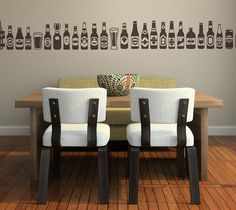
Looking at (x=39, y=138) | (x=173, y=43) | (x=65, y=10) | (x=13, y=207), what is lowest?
(x=13, y=207)

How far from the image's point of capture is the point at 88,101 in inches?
106

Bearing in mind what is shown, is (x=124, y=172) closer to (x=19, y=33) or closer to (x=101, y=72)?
(x=101, y=72)

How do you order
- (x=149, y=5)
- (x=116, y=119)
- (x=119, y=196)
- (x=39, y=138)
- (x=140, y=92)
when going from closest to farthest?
1. (x=140, y=92)
2. (x=119, y=196)
3. (x=39, y=138)
4. (x=116, y=119)
5. (x=149, y=5)

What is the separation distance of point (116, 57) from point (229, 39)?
144 centimetres

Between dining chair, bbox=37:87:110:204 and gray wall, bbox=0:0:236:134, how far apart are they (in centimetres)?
259

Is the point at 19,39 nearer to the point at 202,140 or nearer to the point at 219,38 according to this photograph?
the point at 219,38

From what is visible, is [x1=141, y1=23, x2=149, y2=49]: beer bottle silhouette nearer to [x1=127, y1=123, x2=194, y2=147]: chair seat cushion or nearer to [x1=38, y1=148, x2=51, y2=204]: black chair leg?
[x1=127, y1=123, x2=194, y2=147]: chair seat cushion

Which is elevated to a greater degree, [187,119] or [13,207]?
[187,119]

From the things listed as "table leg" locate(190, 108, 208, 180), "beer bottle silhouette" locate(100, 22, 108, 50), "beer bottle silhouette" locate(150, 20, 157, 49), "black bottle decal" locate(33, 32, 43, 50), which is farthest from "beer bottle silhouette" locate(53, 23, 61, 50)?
"table leg" locate(190, 108, 208, 180)

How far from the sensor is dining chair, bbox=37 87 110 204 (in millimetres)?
2693

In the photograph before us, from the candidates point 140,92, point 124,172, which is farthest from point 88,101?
point 124,172

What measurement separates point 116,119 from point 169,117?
1527mm

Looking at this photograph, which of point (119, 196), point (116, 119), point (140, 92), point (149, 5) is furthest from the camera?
point (149, 5)

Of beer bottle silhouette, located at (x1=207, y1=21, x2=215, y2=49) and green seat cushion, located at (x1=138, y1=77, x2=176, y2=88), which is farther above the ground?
beer bottle silhouette, located at (x1=207, y1=21, x2=215, y2=49)
